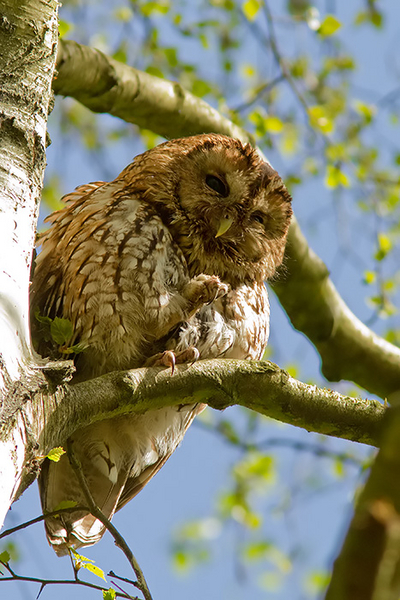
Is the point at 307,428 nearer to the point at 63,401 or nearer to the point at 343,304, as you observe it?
the point at 63,401

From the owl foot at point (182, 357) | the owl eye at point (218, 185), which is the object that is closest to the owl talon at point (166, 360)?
the owl foot at point (182, 357)

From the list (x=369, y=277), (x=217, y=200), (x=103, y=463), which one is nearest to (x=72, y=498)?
(x=103, y=463)

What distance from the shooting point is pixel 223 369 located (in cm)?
184

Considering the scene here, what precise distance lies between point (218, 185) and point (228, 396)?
102cm

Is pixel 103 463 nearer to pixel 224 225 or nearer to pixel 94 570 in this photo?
pixel 94 570

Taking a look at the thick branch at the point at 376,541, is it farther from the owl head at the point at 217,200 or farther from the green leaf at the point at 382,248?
the green leaf at the point at 382,248

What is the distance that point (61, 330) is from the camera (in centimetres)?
188

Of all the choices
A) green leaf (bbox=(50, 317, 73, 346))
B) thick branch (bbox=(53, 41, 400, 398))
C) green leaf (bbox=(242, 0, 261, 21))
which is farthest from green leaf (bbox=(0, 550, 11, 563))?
green leaf (bbox=(242, 0, 261, 21))

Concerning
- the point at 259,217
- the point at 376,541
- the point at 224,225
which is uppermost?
the point at 259,217

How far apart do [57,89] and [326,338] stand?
63.0 inches

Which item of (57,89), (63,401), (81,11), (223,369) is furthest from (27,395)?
(81,11)

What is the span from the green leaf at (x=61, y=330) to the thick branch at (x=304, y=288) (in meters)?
1.36

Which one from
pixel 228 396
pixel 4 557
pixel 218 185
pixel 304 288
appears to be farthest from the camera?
pixel 304 288

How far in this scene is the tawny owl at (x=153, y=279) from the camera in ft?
Answer: 7.13
